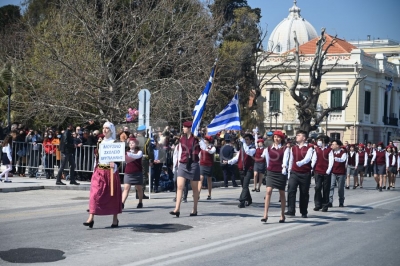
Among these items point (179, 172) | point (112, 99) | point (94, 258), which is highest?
point (112, 99)

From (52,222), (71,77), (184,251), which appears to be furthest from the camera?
(71,77)

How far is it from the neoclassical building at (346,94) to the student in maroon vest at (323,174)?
1809 inches

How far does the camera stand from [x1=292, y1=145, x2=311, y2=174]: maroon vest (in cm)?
1503

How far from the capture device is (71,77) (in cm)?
2852

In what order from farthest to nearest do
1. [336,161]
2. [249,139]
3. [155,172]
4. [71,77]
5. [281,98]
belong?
1. [281,98]
2. [71,77]
3. [155,172]
4. [336,161]
5. [249,139]

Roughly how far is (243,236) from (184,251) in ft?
6.59

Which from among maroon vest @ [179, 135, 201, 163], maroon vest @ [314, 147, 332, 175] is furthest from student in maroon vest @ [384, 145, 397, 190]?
maroon vest @ [179, 135, 201, 163]

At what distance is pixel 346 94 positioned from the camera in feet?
223

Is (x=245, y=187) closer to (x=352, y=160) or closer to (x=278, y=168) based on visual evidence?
(x=278, y=168)

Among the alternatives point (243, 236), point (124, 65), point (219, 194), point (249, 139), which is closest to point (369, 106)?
point (124, 65)

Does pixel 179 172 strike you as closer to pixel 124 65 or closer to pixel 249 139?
pixel 249 139

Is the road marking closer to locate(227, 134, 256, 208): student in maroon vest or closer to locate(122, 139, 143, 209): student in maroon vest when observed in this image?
locate(227, 134, 256, 208): student in maroon vest

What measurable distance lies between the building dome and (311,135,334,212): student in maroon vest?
2646 inches

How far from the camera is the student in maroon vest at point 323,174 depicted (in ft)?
57.5
